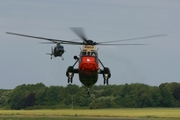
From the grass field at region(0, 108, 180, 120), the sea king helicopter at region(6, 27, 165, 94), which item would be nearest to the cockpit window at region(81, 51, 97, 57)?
the sea king helicopter at region(6, 27, 165, 94)

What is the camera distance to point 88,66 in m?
46.8

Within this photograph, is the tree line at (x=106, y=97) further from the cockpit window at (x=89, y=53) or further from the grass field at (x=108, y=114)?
the cockpit window at (x=89, y=53)

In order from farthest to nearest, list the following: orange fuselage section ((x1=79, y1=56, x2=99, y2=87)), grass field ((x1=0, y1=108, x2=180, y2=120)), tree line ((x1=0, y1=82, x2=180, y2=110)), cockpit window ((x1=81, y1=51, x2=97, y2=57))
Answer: tree line ((x1=0, y1=82, x2=180, y2=110)) < grass field ((x1=0, y1=108, x2=180, y2=120)) < cockpit window ((x1=81, y1=51, x2=97, y2=57)) < orange fuselage section ((x1=79, y1=56, x2=99, y2=87))


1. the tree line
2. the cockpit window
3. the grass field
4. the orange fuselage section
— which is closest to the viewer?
the orange fuselage section

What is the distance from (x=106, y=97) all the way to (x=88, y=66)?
225 feet

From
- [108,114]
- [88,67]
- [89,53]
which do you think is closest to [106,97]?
[108,114]

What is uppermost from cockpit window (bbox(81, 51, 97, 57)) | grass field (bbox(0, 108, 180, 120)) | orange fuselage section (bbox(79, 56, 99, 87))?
cockpit window (bbox(81, 51, 97, 57))

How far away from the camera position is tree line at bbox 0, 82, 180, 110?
10950 cm

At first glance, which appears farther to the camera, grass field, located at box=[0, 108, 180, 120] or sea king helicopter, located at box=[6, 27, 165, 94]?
grass field, located at box=[0, 108, 180, 120]

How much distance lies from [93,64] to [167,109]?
67.5 m

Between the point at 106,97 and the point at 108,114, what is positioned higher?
the point at 106,97

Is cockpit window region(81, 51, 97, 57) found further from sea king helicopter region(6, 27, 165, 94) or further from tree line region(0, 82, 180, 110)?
tree line region(0, 82, 180, 110)

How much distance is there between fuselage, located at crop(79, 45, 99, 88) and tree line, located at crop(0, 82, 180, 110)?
59.2 m

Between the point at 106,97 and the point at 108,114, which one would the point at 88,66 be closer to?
the point at 108,114
